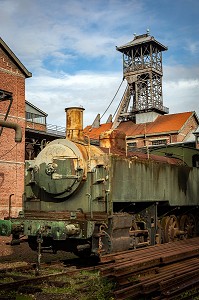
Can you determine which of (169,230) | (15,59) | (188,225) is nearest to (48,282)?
(169,230)

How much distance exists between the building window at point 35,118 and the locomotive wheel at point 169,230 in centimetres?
1929

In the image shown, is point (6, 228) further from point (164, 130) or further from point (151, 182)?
point (164, 130)

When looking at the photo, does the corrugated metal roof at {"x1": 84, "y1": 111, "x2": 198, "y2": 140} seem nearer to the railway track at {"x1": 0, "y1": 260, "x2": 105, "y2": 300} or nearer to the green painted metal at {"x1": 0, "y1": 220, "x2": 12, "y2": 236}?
the green painted metal at {"x1": 0, "y1": 220, "x2": 12, "y2": 236}

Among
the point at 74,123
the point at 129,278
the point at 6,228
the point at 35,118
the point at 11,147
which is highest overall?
the point at 35,118

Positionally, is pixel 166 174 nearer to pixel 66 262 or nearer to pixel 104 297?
pixel 66 262

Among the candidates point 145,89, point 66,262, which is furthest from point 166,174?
point 145,89

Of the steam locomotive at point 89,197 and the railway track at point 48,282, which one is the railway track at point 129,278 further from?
the steam locomotive at point 89,197

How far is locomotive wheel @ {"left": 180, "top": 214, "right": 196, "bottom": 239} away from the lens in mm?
11461

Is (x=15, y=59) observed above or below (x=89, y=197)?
above

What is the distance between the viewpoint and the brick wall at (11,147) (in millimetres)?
22000

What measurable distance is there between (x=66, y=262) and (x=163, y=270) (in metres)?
3.39

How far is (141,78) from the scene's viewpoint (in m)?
47.8

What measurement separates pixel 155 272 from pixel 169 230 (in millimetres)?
4096

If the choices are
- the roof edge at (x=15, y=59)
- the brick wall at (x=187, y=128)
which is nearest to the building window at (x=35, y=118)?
the roof edge at (x=15, y=59)
